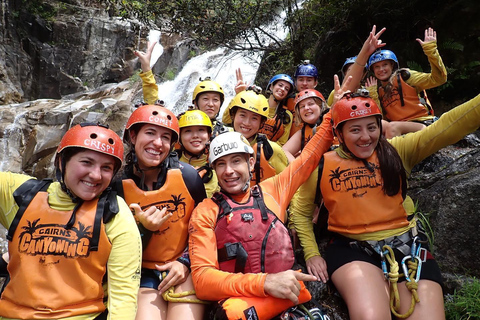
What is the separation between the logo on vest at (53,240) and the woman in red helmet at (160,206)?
0.51 meters

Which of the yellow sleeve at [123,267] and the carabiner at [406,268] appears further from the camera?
the carabiner at [406,268]

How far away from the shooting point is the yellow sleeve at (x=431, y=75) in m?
4.77

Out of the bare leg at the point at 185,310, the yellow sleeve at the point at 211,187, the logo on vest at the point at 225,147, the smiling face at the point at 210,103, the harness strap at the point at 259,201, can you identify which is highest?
the smiling face at the point at 210,103

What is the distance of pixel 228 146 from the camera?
3145 mm

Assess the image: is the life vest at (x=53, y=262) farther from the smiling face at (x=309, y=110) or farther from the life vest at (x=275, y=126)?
the life vest at (x=275, y=126)

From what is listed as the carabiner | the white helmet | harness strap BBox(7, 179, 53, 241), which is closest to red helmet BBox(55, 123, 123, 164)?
harness strap BBox(7, 179, 53, 241)

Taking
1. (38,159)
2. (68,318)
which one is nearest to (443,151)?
(68,318)

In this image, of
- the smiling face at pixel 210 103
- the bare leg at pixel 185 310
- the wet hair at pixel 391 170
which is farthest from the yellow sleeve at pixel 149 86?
the wet hair at pixel 391 170

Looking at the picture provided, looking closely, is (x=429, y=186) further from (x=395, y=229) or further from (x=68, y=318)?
(x=68, y=318)

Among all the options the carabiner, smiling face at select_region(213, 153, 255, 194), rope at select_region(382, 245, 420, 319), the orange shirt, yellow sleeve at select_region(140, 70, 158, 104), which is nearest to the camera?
the orange shirt

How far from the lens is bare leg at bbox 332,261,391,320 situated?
2688 millimetres

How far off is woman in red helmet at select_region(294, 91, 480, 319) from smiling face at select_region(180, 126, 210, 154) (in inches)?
77.2

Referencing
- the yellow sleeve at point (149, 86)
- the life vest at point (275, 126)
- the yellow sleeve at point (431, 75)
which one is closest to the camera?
the yellow sleeve at point (431, 75)

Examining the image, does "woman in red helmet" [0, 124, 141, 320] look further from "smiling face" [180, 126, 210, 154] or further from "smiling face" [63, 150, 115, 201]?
"smiling face" [180, 126, 210, 154]
